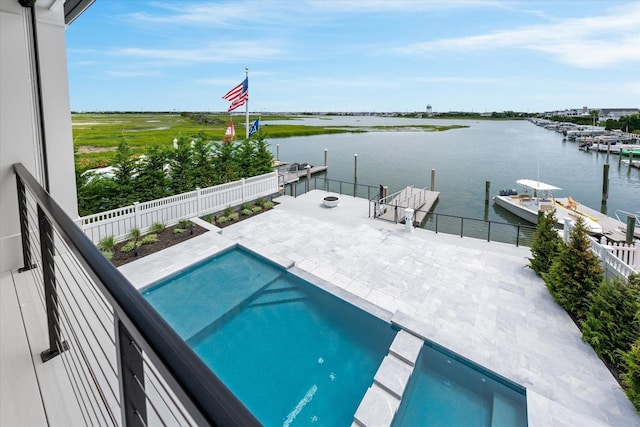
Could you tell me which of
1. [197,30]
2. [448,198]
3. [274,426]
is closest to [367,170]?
[448,198]

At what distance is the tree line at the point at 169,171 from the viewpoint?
8086 millimetres

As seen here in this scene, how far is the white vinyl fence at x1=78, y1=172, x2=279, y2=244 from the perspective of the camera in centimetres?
738

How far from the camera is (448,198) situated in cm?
1845

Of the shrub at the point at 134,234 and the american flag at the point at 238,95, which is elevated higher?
the american flag at the point at 238,95

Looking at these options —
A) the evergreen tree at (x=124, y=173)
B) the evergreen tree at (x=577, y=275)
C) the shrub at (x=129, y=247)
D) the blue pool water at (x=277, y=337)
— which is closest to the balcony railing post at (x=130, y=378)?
the blue pool water at (x=277, y=337)

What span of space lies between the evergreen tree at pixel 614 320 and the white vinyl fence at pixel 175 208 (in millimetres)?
9192

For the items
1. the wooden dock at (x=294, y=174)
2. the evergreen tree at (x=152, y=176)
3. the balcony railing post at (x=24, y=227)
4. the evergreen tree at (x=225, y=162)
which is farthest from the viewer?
the wooden dock at (x=294, y=174)

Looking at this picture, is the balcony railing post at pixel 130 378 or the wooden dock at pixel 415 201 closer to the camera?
the balcony railing post at pixel 130 378

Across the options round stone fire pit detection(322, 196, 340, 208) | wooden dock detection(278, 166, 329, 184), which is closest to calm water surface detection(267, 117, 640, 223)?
wooden dock detection(278, 166, 329, 184)

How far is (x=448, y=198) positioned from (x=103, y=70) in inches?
1336

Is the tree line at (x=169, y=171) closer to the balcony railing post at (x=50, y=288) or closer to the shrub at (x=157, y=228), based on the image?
the shrub at (x=157, y=228)

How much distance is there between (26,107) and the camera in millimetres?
2824

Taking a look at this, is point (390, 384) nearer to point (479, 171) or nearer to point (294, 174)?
point (294, 174)

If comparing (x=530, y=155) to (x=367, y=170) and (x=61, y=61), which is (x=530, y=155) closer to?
(x=367, y=170)
